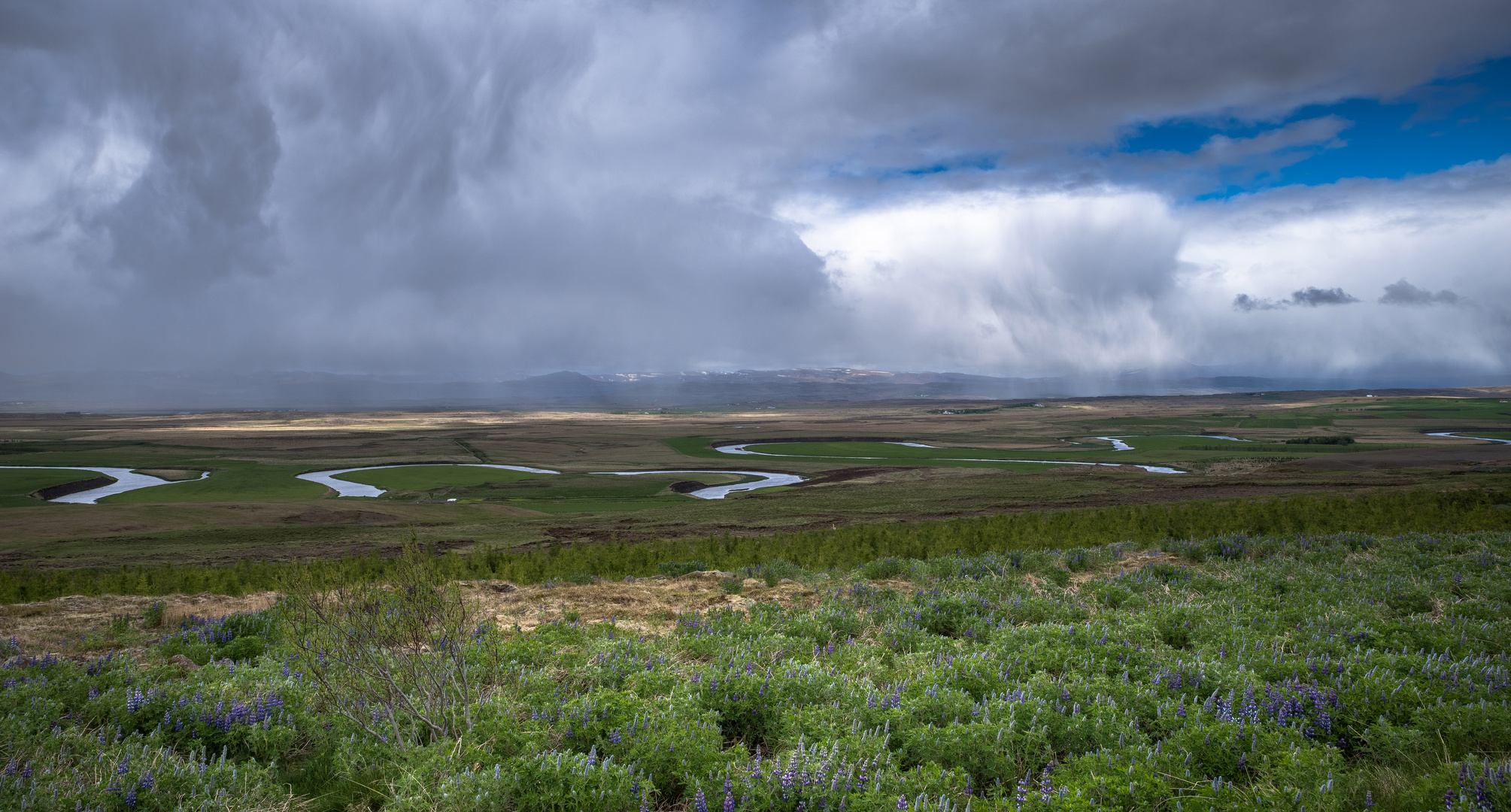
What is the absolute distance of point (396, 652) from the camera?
6.73m

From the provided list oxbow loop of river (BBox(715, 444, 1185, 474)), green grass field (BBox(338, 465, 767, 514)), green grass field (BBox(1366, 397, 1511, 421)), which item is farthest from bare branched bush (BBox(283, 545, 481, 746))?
green grass field (BBox(1366, 397, 1511, 421))

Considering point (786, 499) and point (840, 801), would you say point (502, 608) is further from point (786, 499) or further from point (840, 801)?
point (786, 499)

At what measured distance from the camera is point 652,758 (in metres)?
5.28

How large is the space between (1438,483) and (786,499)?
40.2 m

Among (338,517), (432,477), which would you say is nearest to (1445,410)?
(432,477)

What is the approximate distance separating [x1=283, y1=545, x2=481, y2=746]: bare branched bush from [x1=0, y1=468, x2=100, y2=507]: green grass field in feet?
237

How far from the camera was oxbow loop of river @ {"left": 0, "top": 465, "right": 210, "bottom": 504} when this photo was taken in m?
61.1

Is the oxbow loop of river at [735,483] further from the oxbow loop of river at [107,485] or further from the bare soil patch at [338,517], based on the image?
the oxbow loop of river at [107,485]

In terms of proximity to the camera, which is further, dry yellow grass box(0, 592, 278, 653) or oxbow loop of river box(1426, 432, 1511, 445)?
oxbow loop of river box(1426, 432, 1511, 445)

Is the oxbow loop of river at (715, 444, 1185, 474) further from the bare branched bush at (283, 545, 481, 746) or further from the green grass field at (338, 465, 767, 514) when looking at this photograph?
the bare branched bush at (283, 545, 481, 746)

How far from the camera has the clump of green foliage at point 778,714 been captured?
4.76m

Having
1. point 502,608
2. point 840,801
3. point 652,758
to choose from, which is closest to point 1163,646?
point 840,801

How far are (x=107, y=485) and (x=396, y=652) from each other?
9214 centimetres

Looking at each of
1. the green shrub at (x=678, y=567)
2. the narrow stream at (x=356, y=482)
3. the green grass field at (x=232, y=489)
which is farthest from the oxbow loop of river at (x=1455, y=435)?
the green grass field at (x=232, y=489)
